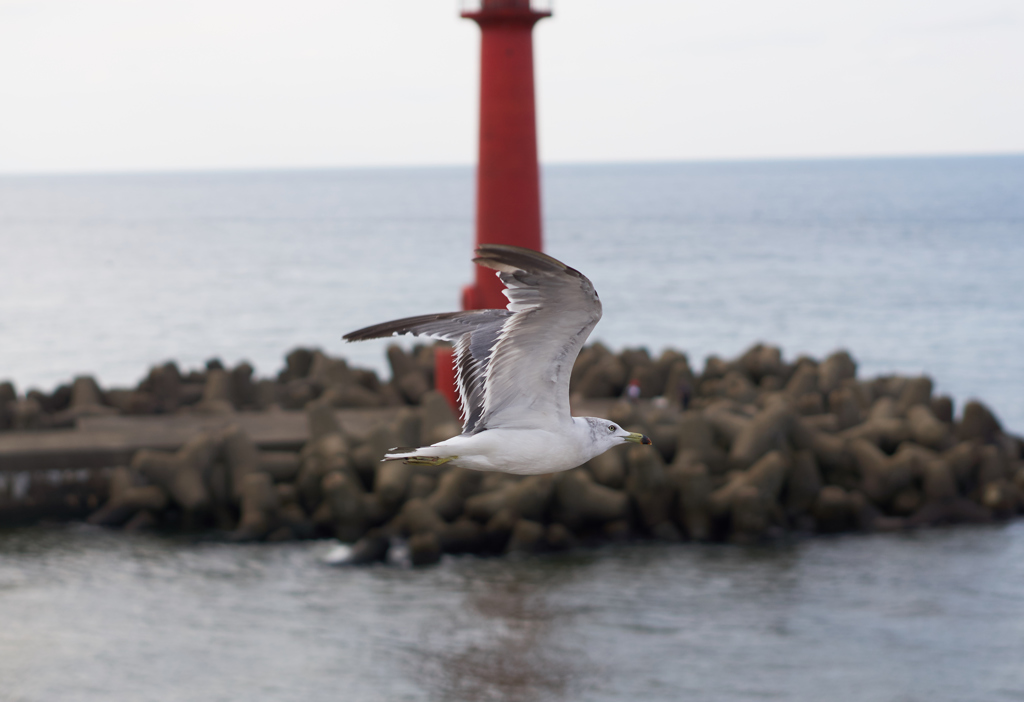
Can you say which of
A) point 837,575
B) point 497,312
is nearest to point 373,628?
point 837,575

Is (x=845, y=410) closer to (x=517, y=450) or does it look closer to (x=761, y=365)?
(x=761, y=365)

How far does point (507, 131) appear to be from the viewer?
2225 cm

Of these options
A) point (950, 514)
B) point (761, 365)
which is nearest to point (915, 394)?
point (950, 514)

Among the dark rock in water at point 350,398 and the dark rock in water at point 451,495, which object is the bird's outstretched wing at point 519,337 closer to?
the dark rock in water at point 451,495

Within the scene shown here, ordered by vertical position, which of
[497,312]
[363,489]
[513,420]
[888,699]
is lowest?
[888,699]

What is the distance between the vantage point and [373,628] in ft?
61.0

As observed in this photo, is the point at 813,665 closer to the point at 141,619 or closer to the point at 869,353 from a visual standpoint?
the point at 141,619

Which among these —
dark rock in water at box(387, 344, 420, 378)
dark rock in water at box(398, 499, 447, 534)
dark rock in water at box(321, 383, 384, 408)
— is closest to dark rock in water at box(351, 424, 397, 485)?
dark rock in water at box(398, 499, 447, 534)

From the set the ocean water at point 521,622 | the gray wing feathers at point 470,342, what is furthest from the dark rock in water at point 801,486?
the gray wing feathers at point 470,342

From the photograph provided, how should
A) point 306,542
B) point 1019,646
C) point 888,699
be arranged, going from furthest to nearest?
point 306,542 < point 1019,646 < point 888,699

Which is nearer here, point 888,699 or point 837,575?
point 888,699

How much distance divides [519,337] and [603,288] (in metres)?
64.9

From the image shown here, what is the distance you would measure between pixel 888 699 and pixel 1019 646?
3.06 metres

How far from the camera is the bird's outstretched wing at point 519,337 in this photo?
5.77 m
